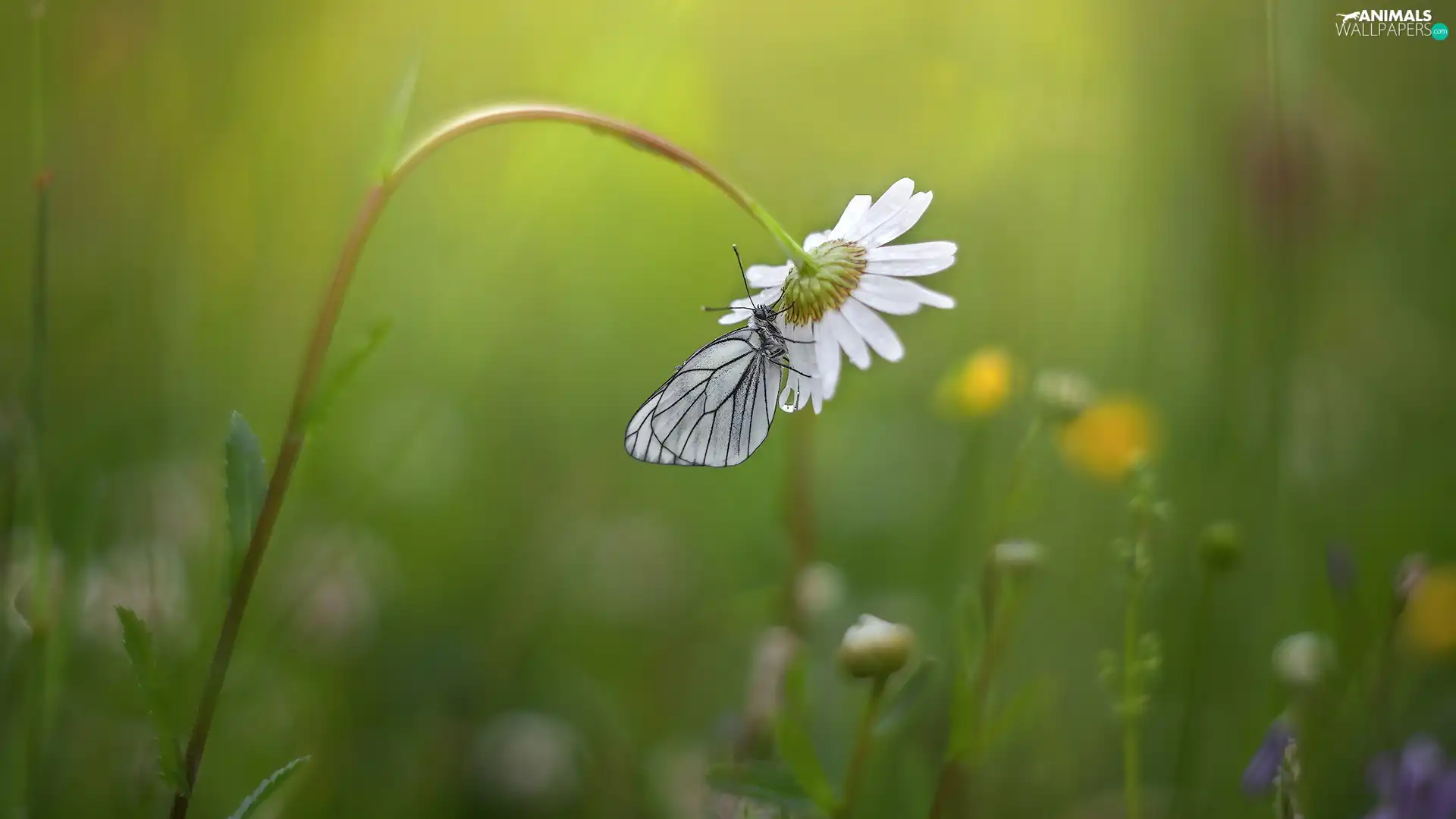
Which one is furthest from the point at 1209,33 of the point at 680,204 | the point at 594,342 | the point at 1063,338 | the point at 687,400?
the point at 687,400

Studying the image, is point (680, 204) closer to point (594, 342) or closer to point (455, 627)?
point (594, 342)

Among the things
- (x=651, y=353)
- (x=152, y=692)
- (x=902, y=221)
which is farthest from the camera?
(x=651, y=353)

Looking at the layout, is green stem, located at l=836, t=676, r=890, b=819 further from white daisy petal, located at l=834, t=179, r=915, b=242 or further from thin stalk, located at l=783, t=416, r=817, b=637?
white daisy petal, located at l=834, t=179, r=915, b=242

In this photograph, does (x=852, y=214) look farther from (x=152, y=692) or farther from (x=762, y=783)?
(x=152, y=692)

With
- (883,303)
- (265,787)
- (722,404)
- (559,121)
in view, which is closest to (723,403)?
(722,404)

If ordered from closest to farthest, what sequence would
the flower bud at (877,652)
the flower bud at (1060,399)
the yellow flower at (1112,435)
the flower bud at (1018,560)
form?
the flower bud at (877,652)
the flower bud at (1018,560)
the flower bud at (1060,399)
the yellow flower at (1112,435)

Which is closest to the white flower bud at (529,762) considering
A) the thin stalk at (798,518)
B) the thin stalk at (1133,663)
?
the thin stalk at (798,518)

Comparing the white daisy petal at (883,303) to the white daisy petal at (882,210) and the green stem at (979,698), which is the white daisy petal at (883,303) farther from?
the green stem at (979,698)
